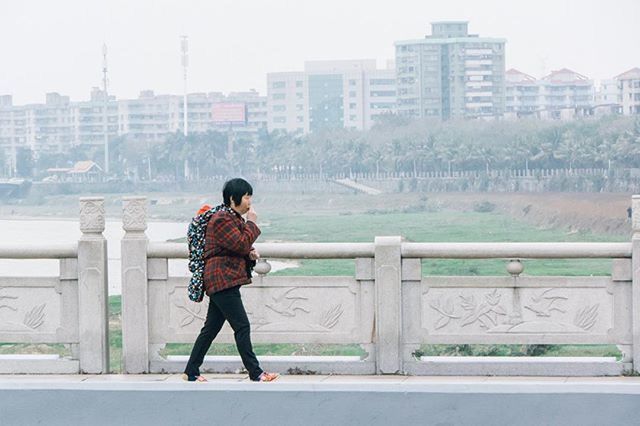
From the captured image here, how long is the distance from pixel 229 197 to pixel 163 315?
125 cm

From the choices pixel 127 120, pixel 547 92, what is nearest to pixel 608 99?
pixel 547 92

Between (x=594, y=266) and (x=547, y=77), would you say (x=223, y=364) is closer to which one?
(x=594, y=266)

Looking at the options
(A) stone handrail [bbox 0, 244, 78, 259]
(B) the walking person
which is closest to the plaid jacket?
(B) the walking person

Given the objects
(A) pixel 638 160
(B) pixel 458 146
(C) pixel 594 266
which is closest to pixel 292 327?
(C) pixel 594 266

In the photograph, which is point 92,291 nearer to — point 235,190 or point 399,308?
point 235,190

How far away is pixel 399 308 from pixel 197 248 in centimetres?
138

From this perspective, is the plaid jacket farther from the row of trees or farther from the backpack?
the row of trees

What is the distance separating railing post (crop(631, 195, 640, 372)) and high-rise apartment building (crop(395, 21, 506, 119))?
10073 centimetres

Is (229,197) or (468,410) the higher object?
(229,197)

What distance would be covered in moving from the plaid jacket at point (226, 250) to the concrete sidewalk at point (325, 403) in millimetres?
608

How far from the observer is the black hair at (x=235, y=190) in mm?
6902

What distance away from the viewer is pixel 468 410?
6.32 metres

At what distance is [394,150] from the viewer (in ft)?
318

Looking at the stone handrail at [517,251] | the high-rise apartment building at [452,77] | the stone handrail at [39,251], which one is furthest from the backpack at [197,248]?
the high-rise apartment building at [452,77]
